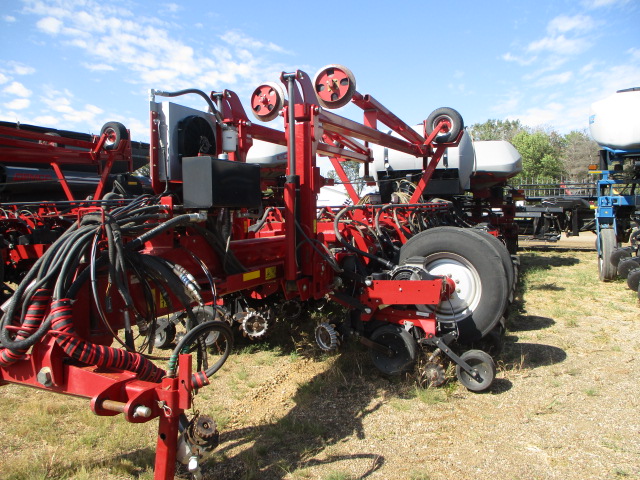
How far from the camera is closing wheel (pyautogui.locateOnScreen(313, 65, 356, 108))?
156 inches

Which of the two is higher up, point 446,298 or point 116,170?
point 116,170

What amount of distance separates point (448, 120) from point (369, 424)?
393 cm

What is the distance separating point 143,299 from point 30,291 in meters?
0.57

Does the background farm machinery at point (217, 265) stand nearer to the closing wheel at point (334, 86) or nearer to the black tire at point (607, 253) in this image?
the closing wheel at point (334, 86)

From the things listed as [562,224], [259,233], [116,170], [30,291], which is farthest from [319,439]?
[562,224]

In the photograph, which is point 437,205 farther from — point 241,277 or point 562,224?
point 562,224

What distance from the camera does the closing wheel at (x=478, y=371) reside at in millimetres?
3586

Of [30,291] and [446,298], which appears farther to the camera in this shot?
[446,298]

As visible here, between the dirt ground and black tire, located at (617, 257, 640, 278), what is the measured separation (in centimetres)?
258

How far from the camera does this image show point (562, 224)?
1270cm

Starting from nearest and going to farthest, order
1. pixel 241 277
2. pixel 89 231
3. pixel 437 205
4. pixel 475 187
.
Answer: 1. pixel 89 231
2. pixel 241 277
3. pixel 437 205
4. pixel 475 187

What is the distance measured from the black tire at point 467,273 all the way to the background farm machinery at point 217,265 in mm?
12

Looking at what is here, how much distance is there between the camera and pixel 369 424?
3.16 metres

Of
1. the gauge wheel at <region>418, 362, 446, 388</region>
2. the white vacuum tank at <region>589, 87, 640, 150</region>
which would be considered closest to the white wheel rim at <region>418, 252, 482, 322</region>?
the gauge wheel at <region>418, 362, 446, 388</region>
